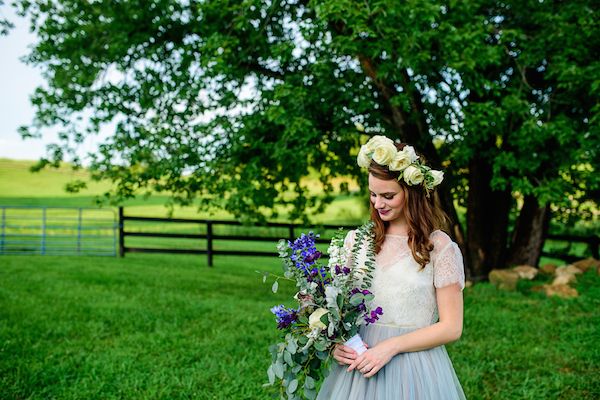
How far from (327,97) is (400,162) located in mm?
6651

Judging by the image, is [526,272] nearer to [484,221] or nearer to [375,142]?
[484,221]

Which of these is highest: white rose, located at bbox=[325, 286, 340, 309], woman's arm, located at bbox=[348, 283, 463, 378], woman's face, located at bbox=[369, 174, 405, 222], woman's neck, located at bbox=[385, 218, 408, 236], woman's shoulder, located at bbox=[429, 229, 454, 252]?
woman's face, located at bbox=[369, 174, 405, 222]

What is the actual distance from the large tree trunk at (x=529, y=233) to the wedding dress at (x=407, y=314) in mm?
9057

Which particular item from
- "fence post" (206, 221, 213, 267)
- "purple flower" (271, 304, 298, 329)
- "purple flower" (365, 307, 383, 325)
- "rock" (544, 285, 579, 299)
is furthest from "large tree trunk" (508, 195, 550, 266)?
"purple flower" (271, 304, 298, 329)

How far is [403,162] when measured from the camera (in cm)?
272

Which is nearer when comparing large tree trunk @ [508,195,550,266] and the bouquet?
the bouquet

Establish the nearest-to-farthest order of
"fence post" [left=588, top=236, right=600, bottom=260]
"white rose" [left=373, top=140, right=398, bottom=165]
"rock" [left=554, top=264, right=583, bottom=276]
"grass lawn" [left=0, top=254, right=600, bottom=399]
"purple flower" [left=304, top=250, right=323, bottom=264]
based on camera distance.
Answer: "purple flower" [left=304, top=250, right=323, bottom=264] < "white rose" [left=373, top=140, right=398, bottom=165] < "grass lawn" [left=0, top=254, right=600, bottom=399] < "rock" [left=554, top=264, right=583, bottom=276] < "fence post" [left=588, top=236, right=600, bottom=260]

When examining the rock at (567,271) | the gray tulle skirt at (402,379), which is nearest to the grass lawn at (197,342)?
the rock at (567,271)

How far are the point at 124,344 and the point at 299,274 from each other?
16.0 ft

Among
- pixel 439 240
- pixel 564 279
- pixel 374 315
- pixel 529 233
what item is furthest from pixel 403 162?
pixel 529 233

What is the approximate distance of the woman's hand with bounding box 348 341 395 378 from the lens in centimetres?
266

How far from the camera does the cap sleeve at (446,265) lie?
2715mm

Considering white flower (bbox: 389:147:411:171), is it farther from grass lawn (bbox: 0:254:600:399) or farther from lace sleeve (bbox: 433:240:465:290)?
grass lawn (bbox: 0:254:600:399)

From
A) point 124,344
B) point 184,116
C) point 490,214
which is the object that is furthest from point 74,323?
point 490,214
